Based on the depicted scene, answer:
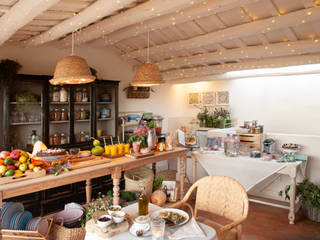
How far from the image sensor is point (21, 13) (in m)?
2.79

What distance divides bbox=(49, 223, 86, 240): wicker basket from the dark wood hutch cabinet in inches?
73.3

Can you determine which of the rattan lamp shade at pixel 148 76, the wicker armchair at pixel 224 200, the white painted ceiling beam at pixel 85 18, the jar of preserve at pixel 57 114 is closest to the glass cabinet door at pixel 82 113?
the jar of preserve at pixel 57 114

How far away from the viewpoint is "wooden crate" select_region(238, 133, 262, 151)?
4.56m

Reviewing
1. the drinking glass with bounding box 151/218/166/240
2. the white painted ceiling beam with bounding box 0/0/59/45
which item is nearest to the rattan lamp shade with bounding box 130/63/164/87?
the white painted ceiling beam with bounding box 0/0/59/45

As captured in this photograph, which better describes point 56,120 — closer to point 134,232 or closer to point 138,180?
point 138,180

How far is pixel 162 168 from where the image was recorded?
23.1 ft

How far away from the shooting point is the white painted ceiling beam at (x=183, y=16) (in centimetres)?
344

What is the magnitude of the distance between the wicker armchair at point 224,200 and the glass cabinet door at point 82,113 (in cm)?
324

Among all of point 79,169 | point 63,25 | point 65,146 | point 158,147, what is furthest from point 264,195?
point 63,25

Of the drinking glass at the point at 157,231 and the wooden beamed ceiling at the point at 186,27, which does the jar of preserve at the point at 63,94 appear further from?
the drinking glass at the point at 157,231

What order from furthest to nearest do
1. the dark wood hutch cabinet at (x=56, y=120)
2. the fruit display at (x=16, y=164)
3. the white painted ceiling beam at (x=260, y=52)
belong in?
the white painted ceiling beam at (x=260, y=52), the dark wood hutch cabinet at (x=56, y=120), the fruit display at (x=16, y=164)

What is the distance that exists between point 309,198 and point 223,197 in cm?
216

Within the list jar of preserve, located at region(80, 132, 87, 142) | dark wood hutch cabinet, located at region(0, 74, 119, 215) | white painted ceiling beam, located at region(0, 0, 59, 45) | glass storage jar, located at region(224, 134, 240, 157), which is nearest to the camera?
white painted ceiling beam, located at region(0, 0, 59, 45)

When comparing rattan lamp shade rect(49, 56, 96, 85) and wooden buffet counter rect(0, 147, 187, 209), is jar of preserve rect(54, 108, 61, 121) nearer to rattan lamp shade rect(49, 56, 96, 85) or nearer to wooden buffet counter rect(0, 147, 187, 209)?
wooden buffet counter rect(0, 147, 187, 209)
